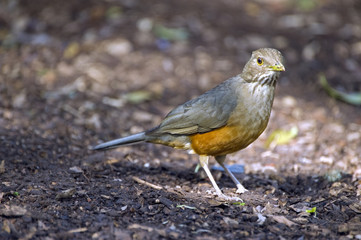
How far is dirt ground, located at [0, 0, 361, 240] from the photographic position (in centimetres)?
528

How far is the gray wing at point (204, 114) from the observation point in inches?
256

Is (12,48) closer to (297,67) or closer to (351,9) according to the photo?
(297,67)

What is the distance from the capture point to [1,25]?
482 inches

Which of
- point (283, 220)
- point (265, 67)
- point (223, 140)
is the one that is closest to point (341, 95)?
point (265, 67)

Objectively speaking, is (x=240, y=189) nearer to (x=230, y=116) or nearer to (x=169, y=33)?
(x=230, y=116)

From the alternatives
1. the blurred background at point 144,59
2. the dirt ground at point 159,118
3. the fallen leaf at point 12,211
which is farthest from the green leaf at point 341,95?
the fallen leaf at point 12,211

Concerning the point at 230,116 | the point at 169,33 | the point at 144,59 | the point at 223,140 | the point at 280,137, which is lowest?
the point at 280,137

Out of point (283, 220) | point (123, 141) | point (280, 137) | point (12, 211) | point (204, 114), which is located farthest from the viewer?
point (280, 137)

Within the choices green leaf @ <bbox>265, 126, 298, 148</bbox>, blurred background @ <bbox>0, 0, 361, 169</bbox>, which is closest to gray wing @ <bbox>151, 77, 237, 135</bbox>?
blurred background @ <bbox>0, 0, 361, 169</bbox>

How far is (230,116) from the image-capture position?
21.0ft

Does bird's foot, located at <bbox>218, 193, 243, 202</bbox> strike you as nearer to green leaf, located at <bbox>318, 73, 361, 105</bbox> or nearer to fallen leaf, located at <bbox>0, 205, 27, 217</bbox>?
fallen leaf, located at <bbox>0, 205, 27, 217</bbox>

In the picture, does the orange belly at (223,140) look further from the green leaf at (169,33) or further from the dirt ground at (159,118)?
the green leaf at (169,33)

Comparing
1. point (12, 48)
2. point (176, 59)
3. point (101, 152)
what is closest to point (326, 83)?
point (176, 59)

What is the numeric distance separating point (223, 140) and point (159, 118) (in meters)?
2.96
